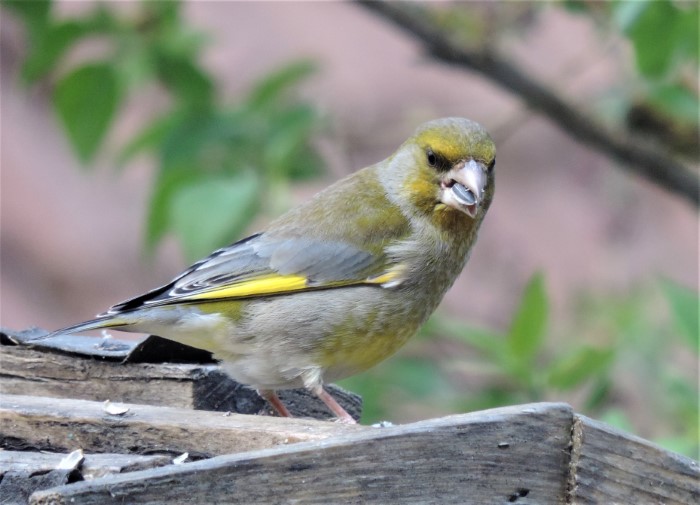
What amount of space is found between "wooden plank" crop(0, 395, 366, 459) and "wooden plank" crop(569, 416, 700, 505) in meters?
0.48

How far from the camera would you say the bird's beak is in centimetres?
340

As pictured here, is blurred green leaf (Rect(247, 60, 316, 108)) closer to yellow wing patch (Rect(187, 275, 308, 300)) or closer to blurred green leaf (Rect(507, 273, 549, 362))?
blurred green leaf (Rect(507, 273, 549, 362))

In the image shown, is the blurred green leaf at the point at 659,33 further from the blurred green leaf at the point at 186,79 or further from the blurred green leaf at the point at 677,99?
the blurred green leaf at the point at 186,79

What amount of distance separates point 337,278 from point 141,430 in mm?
1014

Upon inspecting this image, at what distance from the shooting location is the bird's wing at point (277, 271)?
11.0 ft

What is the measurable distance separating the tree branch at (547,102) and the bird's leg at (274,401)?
7.37 feet

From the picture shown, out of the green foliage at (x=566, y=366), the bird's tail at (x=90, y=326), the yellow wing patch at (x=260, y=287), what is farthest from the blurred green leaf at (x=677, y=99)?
the bird's tail at (x=90, y=326)

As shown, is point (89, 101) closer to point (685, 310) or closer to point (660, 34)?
point (660, 34)

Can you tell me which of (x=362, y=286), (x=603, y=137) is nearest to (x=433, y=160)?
(x=362, y=286)

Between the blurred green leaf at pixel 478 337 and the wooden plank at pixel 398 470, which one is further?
the blurred green leaf at pixel 478 337

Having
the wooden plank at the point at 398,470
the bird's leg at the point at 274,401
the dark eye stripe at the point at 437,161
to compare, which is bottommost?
the wooden plank at the point at 398,470

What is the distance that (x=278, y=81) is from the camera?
5004 millimetres

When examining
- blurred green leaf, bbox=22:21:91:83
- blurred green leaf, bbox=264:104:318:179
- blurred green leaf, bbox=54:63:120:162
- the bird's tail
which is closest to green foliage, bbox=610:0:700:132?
blurred green leaf, bbox=264:104:318:179

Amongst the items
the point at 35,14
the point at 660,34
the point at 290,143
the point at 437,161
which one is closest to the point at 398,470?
the point at 437,161
